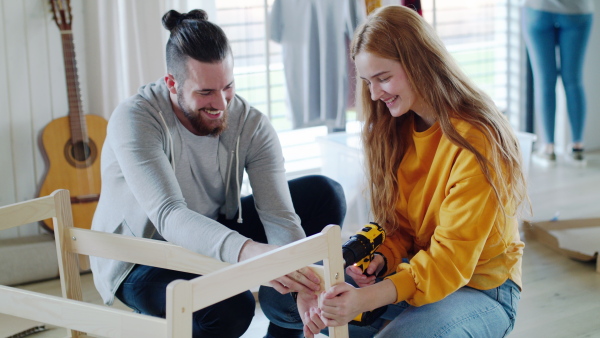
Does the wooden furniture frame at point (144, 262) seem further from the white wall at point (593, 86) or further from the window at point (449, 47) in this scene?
the white wall at point (593, 86)

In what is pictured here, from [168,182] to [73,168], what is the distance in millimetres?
1144

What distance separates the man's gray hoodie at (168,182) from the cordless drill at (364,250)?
8.5 inches

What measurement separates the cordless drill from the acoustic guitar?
4.64 feet

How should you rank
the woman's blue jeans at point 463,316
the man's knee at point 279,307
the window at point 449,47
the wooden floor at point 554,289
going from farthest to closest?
1. the window at point 449,47
2. the wooden floor at point 554,289
3. the man's knee at point 279,307
4. the woman's blue jeans at point 463,316

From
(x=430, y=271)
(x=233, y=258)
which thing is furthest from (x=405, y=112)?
(x=233, y=258)

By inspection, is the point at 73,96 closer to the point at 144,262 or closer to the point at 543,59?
the point at 144,262

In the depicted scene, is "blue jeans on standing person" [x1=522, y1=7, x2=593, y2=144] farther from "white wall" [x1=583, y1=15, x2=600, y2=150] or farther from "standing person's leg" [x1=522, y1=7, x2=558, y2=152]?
"white wall" [x1=583, y1=15, x2=600, y2=150]

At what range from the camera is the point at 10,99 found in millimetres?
2395

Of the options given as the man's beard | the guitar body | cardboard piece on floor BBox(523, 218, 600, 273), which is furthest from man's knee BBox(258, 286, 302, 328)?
cardboard piece on floor BBox(523, 218, 600, 273)

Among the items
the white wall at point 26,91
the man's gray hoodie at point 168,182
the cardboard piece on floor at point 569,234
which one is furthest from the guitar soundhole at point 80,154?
the cardboard piece on floor at point 569,234

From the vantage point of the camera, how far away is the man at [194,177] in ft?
4.57

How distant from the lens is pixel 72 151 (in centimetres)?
242

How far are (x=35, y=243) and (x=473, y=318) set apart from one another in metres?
1.72

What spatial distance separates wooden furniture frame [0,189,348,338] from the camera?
0.91 m
